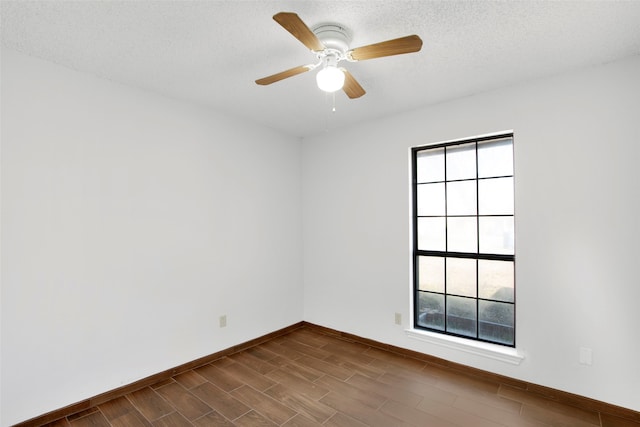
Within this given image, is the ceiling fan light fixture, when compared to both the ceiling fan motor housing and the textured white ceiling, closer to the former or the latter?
the ceiling fan motor housing

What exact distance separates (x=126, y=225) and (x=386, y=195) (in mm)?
2521

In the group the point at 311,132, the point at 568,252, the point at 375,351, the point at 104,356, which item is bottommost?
the point at 375,351

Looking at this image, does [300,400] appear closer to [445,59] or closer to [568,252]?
[568,252]

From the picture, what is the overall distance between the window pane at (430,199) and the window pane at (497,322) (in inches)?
38.7

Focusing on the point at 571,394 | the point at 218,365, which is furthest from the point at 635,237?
the point at 218,365

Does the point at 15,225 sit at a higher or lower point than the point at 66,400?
higher

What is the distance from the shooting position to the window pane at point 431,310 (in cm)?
318

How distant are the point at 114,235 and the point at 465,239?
10.3 ft

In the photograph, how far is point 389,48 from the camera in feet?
5.49

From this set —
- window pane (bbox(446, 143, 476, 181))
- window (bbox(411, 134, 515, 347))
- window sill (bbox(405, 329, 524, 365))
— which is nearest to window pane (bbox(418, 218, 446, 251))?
window (bbox(411, 134, 515, 347))

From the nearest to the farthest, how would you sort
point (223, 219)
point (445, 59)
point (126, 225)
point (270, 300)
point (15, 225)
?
point (15, 225)
point (445, 59)
point (126, 225)
point (223, 219)
point (270, 300)

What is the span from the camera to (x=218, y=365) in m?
3.07

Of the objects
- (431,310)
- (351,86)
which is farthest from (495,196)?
(351,86)

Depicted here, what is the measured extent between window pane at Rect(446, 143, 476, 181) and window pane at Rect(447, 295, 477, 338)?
121 cm
